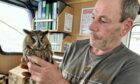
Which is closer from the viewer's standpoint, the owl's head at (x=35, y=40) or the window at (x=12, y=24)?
the owl's head at (x=35, y=40)

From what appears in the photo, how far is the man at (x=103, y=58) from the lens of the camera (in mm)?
964

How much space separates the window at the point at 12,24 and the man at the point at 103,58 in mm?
2246

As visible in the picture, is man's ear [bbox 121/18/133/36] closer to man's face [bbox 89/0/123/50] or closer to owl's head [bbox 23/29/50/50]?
man's face [bbox 89/0/123/50]

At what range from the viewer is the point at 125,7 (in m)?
1.08

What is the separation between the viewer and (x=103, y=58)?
1.04 m

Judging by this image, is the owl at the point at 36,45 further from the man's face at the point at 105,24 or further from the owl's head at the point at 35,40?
the man's face at the point at 105,24

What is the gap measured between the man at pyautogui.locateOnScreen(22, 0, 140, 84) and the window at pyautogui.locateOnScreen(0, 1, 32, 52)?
225cm

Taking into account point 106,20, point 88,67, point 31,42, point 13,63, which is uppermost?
point 106,20

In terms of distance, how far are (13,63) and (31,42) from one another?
231 cm

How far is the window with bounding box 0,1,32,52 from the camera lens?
315cm

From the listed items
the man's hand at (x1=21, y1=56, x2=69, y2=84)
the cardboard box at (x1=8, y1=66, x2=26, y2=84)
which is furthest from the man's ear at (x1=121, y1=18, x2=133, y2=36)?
the cardboard box at (x1=8, y1=66, x2=26, y2=84)

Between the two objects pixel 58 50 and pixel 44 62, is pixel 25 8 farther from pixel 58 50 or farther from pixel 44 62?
pixel 44 62

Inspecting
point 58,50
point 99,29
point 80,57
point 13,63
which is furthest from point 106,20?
point 13,63

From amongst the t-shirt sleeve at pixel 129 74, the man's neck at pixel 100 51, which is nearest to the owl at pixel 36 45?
the man's neck at pixel 100 51
